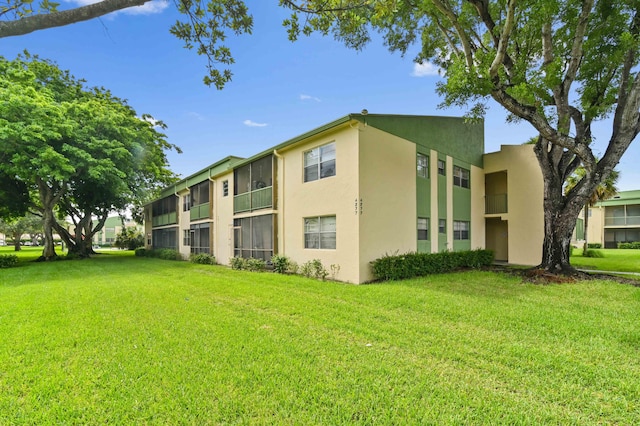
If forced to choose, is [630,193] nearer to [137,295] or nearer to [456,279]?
[456,279]

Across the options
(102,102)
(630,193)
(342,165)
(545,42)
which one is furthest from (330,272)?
(630,193)

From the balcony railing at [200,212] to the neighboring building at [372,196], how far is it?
6.8 inches

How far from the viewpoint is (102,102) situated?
22.7 m

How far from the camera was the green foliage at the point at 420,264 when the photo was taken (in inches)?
430

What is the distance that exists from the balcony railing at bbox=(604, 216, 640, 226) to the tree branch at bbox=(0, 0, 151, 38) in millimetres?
46528

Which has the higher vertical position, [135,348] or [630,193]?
[630,193]

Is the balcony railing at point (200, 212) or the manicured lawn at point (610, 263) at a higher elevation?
the balcony railing at point (200, 212)

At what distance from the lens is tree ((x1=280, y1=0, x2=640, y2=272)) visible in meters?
9.63

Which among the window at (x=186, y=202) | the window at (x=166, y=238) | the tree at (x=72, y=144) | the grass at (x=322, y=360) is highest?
the tree at (x=72, y=144)

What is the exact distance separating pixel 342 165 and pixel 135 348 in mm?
8504

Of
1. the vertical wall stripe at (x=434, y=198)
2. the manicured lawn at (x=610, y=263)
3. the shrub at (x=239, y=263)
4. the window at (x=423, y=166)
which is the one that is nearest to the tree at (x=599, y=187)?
the manicured lawn at (x=610, y=263)

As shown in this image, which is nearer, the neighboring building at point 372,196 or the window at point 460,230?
the neighboring building at point 372,196

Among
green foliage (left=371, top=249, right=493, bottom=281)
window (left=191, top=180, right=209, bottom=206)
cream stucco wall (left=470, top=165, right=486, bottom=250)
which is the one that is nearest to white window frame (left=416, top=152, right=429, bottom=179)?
green foliage (left=371, top=249, right=493, bottom=281)

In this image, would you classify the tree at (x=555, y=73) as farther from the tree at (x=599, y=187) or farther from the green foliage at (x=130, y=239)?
the green foliage at (x=130, y=239)
